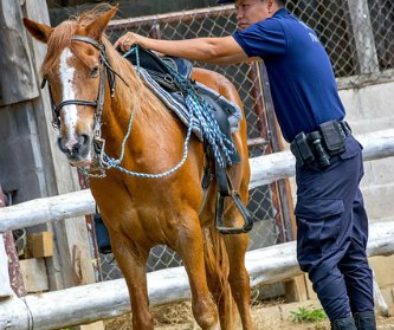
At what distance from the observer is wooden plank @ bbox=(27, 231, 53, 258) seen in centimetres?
882

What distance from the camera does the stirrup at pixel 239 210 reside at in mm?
7176

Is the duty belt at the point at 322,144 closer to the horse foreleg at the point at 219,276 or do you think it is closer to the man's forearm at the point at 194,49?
the man's forearm at the point at 194,49

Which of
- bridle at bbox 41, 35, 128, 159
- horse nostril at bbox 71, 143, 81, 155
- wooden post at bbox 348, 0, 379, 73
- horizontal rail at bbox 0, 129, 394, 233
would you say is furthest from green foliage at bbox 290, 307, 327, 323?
horse nostril at bbox 71, 143, 81, 155

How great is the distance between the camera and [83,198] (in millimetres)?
7828

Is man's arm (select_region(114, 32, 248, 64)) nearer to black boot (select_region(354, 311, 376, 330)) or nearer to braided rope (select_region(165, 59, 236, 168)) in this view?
braided rope (select_region(165, 59, 236, 168))

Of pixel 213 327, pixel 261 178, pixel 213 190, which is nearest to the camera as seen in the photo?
pixel 213 327

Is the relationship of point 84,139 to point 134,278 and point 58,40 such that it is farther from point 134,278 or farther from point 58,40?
point 134,278

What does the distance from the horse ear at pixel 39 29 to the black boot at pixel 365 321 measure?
2252 millimetres

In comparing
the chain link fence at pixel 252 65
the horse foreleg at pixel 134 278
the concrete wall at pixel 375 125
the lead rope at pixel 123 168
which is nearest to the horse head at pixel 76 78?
the lead rope at pixel 123 168

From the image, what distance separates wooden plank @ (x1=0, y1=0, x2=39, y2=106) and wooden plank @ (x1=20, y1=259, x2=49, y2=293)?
1223mm

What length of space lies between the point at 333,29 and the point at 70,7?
2275 mm

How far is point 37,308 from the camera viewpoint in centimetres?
757

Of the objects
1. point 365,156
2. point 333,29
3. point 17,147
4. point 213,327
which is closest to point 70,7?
point 17,147

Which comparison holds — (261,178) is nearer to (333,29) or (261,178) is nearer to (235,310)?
(235,310)
